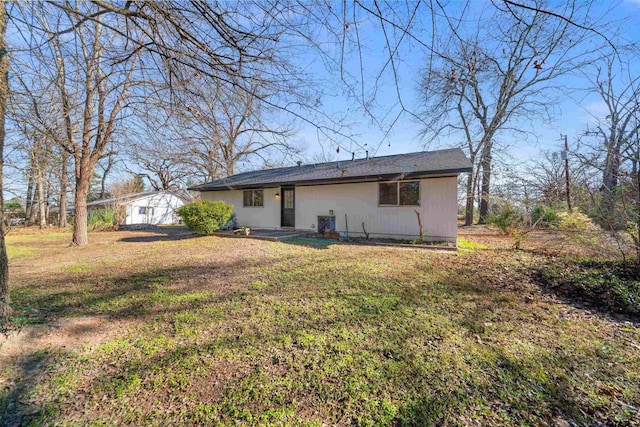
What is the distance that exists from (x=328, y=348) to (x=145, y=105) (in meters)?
4.40

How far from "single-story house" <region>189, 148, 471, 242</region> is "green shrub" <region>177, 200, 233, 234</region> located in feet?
3.87

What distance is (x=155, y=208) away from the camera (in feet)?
85.8

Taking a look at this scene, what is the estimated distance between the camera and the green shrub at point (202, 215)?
9.89 meters

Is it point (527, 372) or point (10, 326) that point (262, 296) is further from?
point (527, 372)

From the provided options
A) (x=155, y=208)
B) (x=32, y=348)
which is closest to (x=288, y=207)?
(x=32, y=348)

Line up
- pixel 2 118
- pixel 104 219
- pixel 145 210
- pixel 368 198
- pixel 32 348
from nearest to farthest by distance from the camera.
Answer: pixel 32 348 → pixel 2 118 → pixel 368 198 → pixel 104 219 → pixel 145 210

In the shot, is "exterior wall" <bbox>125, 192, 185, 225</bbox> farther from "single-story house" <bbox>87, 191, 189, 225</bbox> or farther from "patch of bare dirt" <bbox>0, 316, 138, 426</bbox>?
"patch of bare dirt" <bbox>0, 316, 138, 426</bbox>

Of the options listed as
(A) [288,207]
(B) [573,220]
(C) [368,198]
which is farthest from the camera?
(A) [288,207]

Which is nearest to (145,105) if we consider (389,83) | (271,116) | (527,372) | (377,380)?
(271,116)

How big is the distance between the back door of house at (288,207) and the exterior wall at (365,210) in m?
0.24

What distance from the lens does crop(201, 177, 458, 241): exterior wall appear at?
27.8 ft

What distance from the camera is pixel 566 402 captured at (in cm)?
189

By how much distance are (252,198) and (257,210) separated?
0.74 m

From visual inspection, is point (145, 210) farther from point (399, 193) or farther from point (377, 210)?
point (399, 193)
